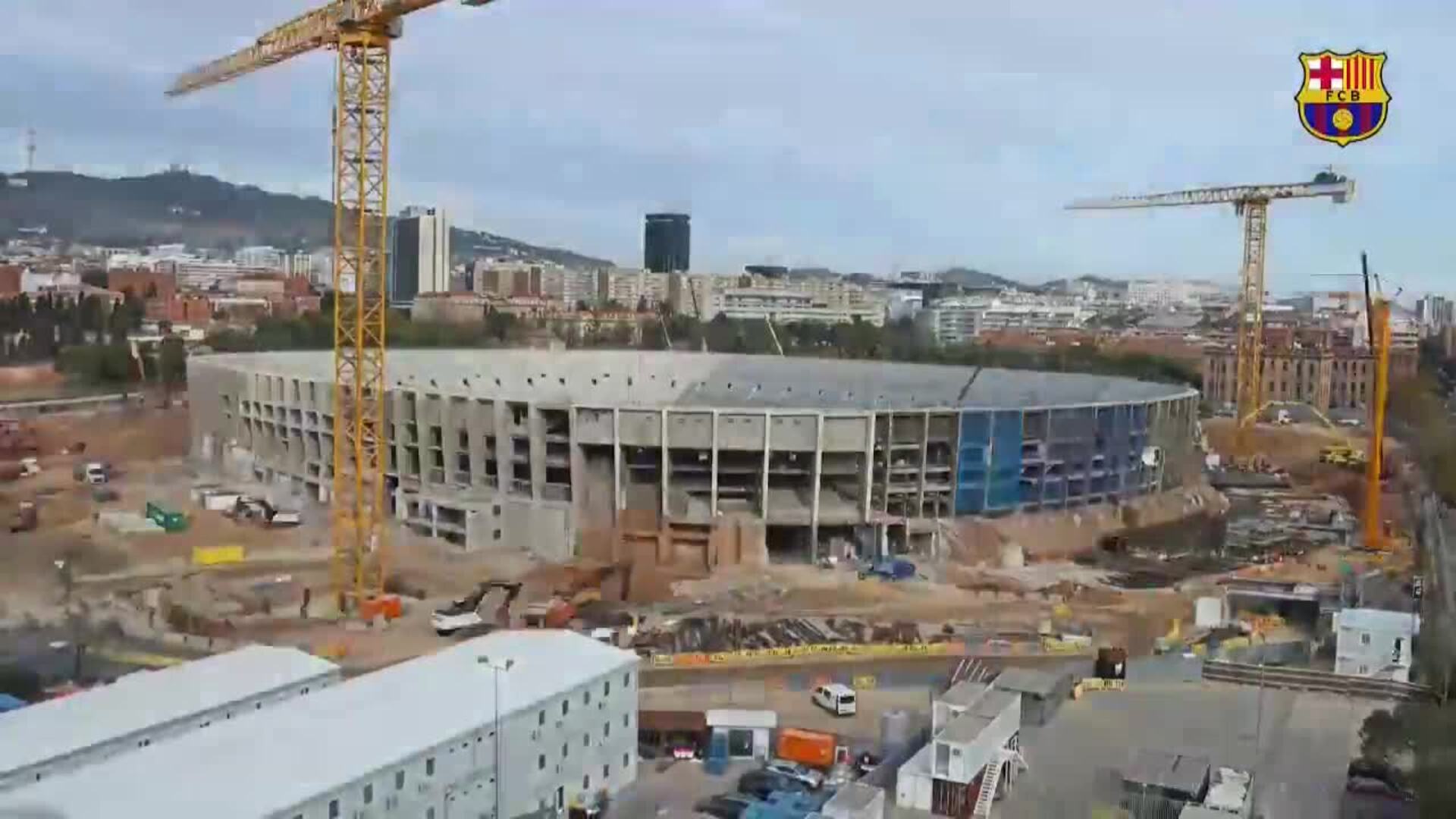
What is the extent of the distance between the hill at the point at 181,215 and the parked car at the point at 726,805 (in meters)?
61.9

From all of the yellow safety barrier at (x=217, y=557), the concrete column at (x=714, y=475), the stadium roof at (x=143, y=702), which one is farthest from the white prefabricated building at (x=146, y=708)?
the concrete column at (x=714, y=475)

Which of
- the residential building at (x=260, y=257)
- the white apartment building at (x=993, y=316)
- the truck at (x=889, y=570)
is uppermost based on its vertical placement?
the residential building at (x=260, y=257)

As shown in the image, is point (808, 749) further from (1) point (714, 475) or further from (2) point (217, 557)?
(2) point (217, 557)

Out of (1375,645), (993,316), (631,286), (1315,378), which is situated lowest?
(1375,645)

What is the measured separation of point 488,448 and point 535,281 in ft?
214

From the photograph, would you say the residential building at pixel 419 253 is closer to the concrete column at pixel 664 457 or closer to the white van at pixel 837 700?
the concrete column at pixel 664 457

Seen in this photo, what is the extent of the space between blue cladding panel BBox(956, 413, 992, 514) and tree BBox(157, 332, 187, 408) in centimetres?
2664

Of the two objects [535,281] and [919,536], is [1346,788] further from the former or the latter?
[535,281]

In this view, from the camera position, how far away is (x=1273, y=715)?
13594 millimetres

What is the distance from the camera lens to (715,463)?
22078mm

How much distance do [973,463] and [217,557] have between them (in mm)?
12581

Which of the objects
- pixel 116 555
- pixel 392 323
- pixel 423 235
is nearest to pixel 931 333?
pixel 392 323

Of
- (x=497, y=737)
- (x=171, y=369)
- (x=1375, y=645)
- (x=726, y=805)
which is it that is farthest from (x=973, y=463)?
(x=171, y=369)

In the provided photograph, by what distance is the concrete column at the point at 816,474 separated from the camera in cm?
2212
